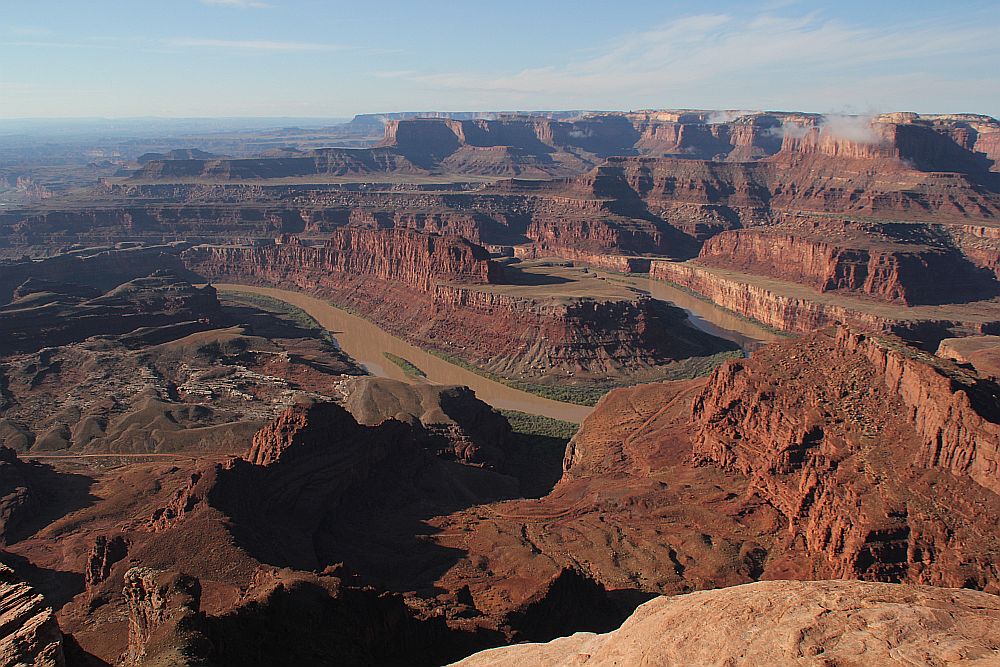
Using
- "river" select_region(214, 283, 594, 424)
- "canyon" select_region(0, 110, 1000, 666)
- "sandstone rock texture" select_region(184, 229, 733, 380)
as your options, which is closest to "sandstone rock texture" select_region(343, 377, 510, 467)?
"canyon" select_region(0, 110, 1000, 666)

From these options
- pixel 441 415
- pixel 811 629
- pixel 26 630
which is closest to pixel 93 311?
pixel 441 415

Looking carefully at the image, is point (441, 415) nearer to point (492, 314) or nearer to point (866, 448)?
point (492, 314)

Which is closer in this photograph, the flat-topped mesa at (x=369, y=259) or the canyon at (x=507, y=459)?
the canyon at (x=507, y=459)

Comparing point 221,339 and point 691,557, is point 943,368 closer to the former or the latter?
point 691,557

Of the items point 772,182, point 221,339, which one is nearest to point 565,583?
point 221,339

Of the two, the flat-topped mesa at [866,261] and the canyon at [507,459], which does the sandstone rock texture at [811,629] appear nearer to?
the canyon at [507,459]

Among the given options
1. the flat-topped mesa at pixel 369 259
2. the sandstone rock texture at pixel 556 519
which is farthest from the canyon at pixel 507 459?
the flat-topped mesa at pixel 369 259

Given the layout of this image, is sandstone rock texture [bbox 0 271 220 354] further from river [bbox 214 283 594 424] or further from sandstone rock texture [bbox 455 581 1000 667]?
sandstone rock texture [bbox 455 581 1000 667]
